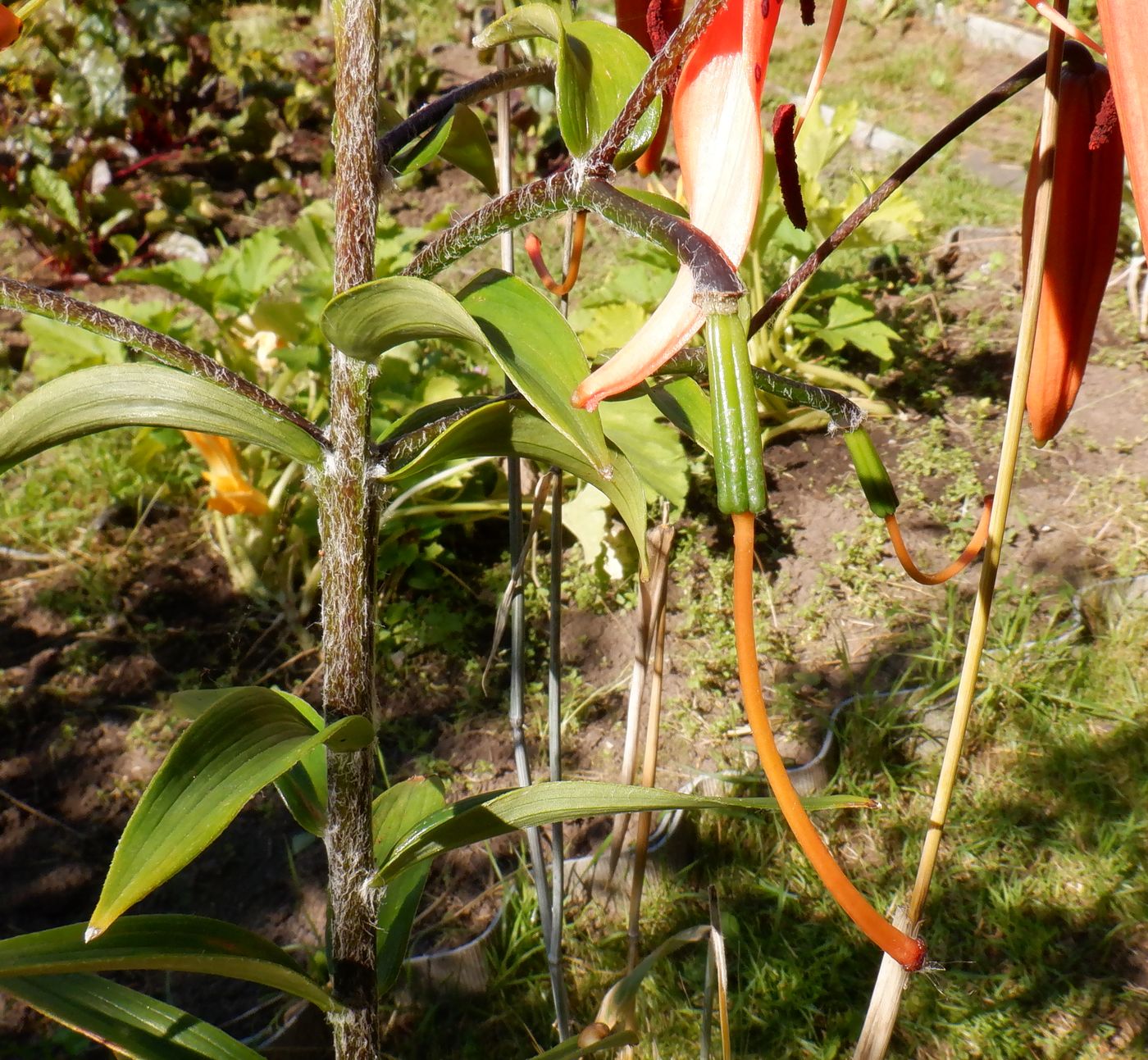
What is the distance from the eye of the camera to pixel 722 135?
0.38 meters

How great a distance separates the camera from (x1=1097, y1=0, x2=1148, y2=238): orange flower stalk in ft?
1.07

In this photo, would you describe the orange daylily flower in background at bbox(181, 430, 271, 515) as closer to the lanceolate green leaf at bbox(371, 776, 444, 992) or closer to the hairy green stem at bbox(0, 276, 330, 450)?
the lanceolate green leaf at bbox(371, 776, 444, 992)

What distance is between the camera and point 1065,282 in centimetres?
49

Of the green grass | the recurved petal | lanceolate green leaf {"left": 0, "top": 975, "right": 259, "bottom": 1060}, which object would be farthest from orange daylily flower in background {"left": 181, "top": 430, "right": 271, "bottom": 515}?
the recurved petal

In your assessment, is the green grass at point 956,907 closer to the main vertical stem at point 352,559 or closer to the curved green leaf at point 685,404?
the main vertical stem at point 352,559

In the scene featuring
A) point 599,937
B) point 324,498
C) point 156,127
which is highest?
point 156,127

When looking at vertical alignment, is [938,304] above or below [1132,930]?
above

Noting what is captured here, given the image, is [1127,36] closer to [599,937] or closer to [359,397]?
[359,397]

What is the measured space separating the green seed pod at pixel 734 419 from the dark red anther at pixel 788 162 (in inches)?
5.4

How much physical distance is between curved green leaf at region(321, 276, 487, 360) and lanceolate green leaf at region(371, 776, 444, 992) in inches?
15.2

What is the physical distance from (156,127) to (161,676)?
7.89ft

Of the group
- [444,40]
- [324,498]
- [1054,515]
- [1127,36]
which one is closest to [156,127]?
[444,40]

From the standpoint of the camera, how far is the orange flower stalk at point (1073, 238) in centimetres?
46

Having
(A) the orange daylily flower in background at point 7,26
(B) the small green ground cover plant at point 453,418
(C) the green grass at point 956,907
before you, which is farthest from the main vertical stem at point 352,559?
(C) the green grass at point 956,907
